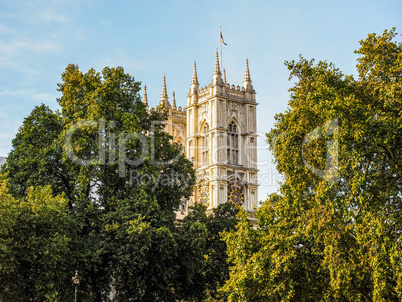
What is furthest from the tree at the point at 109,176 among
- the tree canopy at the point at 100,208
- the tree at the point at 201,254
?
the tree at the point at 201,254

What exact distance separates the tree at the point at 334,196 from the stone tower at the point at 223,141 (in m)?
37.3

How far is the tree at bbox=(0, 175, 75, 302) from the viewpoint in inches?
1015

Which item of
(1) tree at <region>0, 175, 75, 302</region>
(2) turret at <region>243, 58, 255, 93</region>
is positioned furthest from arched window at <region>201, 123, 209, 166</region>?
(1) tree at <region>0, 175, 75, 302</region>

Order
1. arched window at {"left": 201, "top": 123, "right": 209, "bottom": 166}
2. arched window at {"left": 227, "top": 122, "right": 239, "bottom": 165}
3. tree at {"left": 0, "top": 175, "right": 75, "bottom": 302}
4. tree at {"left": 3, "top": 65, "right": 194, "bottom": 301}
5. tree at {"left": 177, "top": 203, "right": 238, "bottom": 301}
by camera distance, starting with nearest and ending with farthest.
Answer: tree at {"left": 0, "top": 175, "right": 75, "bottom": 302}
tree at {"left": 3, "top": 65, "right": 194, "bottom": 301}
tree at {"left": 177, "top": 203, "right": 238, "bottom": 301}
arched window at {"left": 227, "top": 122, "right": 239, "bottom": 165}
arched window at {"left": 201, "top": 123, "right": 209, "bottom": 166}

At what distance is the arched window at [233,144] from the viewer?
212 ft

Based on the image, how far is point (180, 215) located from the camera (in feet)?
215

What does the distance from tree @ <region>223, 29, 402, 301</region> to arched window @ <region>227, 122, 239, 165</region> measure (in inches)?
1525

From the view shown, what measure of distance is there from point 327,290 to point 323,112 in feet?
21.2

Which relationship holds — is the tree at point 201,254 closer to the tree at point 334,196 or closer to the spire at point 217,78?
the tree at point 334,196

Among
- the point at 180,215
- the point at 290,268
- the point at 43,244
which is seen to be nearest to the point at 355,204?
the point at 290,268

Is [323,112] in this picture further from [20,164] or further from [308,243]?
[20,164]

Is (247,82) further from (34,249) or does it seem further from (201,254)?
(34,249)

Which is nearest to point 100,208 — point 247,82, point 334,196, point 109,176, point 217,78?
point 109,176

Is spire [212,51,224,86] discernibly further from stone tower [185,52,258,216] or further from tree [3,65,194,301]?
tree [3,65,194,301]
